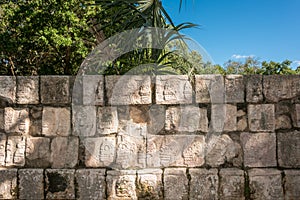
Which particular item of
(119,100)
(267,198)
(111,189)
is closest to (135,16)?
(119,100)

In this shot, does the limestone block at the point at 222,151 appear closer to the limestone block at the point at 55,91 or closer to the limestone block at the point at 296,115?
the limestone block at the point at 296,115

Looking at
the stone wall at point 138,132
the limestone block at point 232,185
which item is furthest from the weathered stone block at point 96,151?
the limestone block at point 232,185

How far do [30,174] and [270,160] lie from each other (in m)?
2.45

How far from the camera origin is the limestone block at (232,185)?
3076 millimetres

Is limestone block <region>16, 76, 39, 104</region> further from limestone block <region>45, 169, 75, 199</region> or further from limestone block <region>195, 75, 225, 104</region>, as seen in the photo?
limestone block <region>195, 75, 225, 104</region>

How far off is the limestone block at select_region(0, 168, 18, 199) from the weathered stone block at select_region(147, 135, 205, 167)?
4.56 ft

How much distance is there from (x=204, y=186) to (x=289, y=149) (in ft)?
3.10

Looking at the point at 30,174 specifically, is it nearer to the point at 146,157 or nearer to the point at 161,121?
the point at 146,157

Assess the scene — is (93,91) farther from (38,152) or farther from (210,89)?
(210,89)

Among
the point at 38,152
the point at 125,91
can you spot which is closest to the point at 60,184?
the point at 38,152

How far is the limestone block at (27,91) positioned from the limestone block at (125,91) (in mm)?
746

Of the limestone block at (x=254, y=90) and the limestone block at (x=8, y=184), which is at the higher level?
the limestone block at (x=254, y=90)

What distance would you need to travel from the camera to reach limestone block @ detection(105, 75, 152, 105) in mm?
3180

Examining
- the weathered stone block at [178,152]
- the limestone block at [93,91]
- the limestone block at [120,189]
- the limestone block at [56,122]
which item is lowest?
the limestone block at [120,189]
